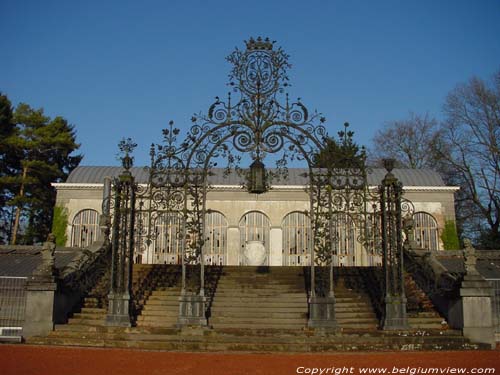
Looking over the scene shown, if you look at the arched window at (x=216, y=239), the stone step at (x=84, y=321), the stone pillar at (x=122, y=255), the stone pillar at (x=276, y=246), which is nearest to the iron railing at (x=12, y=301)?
the stone step at (x=84, y=321)

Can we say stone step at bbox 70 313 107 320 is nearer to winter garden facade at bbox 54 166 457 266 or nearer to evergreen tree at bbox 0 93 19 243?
winter garden facade at bbox 54 166 457 266

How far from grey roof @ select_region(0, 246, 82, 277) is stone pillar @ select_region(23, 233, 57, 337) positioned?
3.80 metres

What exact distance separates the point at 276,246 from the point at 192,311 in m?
16.5

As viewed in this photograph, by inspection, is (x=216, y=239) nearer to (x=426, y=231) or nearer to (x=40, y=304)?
(x=426, y=231)

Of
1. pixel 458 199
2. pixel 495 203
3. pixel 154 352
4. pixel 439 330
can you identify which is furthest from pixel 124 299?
pixel 458 199

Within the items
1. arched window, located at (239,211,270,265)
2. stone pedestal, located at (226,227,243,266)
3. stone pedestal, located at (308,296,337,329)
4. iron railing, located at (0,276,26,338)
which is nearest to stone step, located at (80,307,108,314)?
iron railing, located at (0,276,26,338)

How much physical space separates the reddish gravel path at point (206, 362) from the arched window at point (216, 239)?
17.9 meters

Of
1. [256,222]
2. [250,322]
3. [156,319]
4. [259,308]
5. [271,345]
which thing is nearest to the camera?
[271,345]

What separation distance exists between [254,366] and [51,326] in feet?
19.4

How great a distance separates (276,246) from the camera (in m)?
30.2

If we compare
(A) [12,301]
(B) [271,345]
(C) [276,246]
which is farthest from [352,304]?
(C) [276,246]

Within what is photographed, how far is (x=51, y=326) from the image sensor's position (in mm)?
13523

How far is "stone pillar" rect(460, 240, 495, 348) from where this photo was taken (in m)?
13.2

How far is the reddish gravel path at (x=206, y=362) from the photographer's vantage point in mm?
9461
